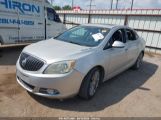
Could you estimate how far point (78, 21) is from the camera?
14844 mm

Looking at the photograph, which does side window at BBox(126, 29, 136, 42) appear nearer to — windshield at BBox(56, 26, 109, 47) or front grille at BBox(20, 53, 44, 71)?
windshield at BBox(56, 26, 109, 47)

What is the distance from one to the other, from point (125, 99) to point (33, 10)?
20.0ft

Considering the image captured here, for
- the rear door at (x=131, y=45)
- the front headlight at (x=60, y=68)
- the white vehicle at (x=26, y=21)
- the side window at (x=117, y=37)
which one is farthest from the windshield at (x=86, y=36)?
the white vehicle at (x=26, y=21)

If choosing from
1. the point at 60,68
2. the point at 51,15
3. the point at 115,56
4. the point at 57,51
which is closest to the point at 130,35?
the point at 115,56

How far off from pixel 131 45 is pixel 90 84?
2.48 m

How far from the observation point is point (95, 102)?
13.3ft

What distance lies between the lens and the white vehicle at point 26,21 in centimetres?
725

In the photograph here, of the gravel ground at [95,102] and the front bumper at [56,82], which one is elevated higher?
the front bumper at [56,82]

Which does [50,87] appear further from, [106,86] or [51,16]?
[51,16]

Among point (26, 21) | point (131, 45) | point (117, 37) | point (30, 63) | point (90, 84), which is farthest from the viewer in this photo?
point (26, 21)

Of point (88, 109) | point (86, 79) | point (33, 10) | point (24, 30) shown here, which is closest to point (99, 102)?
point (88, 109)

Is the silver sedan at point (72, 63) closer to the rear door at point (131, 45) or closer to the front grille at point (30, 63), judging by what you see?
the front grille at point (30, 63)

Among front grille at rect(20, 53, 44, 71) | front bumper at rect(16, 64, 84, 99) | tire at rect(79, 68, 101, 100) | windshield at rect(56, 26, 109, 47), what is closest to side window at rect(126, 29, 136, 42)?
windshield at rect(56, 26, 109, 47)

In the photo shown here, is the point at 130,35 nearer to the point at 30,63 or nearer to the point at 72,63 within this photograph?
the point at 72,63
